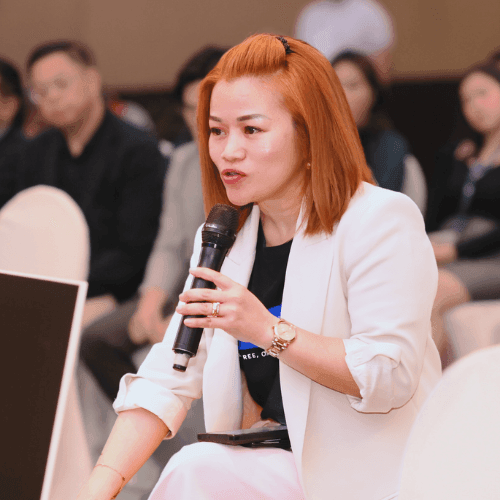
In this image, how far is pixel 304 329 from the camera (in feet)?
3.43

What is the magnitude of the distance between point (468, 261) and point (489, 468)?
232 centimetres

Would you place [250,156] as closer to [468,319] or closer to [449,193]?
[468,319]

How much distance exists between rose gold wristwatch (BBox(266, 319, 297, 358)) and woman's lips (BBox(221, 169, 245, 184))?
262 mm

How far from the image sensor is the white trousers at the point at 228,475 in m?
0.97

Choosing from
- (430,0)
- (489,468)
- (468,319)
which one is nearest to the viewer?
(489,468)

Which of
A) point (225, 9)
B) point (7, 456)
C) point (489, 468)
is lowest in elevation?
point (7, 456)

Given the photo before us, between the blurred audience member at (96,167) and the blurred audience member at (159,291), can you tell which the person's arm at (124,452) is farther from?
the blurred audience member at (96,167)

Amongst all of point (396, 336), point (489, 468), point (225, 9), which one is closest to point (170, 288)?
point (396, 336)

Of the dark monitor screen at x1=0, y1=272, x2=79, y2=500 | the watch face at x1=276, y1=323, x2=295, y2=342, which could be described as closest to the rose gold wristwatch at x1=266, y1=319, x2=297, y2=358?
the watch face at x1=276, y1=323, x2=295, y2=342

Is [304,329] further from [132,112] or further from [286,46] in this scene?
[132,112]

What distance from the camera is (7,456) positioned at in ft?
2.40

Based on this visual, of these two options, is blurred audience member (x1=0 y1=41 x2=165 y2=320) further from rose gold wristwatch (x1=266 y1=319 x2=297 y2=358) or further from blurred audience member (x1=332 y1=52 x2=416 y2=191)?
rose gold wristwatch (x1=266 y1=319 x2=297 y2=358)

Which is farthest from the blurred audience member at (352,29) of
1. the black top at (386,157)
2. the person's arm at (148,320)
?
the person's arm at (148,320)

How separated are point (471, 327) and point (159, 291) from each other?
1.17 m
